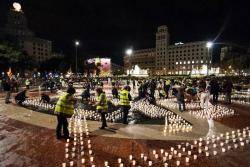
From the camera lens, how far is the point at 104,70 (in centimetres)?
16962

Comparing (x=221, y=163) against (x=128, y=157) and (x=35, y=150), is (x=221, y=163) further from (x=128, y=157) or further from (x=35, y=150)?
(x=35, y=150)

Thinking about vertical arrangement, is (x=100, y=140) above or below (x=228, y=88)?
below

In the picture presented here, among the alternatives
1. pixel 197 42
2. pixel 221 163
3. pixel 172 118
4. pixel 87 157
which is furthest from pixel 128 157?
pixel 197 42

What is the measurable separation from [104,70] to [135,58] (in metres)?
36.5

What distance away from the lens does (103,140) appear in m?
10.2

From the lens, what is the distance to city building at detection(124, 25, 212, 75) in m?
163

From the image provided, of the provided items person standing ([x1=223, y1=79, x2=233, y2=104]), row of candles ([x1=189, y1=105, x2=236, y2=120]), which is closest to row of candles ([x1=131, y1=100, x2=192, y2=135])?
row of candles ([x1=189, y1=105, x2=236, y2=120])

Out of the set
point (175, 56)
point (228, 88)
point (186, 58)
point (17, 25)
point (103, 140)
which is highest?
point (17, 25)

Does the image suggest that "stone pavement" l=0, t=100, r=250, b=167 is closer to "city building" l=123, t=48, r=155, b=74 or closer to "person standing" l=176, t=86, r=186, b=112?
"person standing" l=176, t=86, r=186, b=112

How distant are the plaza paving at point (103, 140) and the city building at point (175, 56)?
146569mm

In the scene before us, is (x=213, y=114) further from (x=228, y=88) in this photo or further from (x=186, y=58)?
(x=186, y=58)

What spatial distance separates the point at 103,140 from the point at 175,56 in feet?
545

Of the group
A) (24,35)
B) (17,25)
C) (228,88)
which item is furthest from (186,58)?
(228,88)

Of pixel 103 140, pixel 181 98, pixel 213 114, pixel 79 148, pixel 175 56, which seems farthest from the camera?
pixel 175 56
